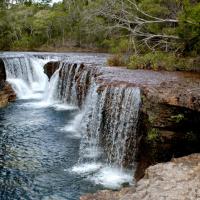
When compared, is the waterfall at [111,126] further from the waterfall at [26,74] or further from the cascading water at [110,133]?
the waterfall at [26,74]

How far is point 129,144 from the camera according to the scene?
989 cm

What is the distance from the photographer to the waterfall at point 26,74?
2109cm

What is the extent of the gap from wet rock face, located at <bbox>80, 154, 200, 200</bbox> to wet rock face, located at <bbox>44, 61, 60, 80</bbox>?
14.5 metres

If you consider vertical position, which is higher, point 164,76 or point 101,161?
point 164,76

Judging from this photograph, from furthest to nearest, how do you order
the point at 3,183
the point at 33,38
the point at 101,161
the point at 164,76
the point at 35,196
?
A: the point at 33,38 < the point at 164,76 < the point at 101,161 < the point at 3,183 < the point at 35,196

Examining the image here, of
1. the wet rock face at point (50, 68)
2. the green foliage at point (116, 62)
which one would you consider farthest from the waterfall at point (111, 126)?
the wet rock face at point (50, 68)

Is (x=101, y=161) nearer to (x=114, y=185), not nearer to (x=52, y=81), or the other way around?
(x=114, y=185)

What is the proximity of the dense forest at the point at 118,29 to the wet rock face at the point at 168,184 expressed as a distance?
26.7 feet

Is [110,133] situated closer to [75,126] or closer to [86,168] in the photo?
[86,168]

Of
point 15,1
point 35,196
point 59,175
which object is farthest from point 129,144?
point 15,1

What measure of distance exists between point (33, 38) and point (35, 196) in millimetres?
34568

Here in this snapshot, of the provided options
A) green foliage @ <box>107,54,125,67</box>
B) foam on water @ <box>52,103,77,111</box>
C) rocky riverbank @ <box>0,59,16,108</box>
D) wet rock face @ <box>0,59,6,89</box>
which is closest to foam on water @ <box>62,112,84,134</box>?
foam on water @ <box>52,103,77,111</box>

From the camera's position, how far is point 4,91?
63.0 feet

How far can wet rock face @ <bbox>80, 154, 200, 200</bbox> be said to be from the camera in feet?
19.2
